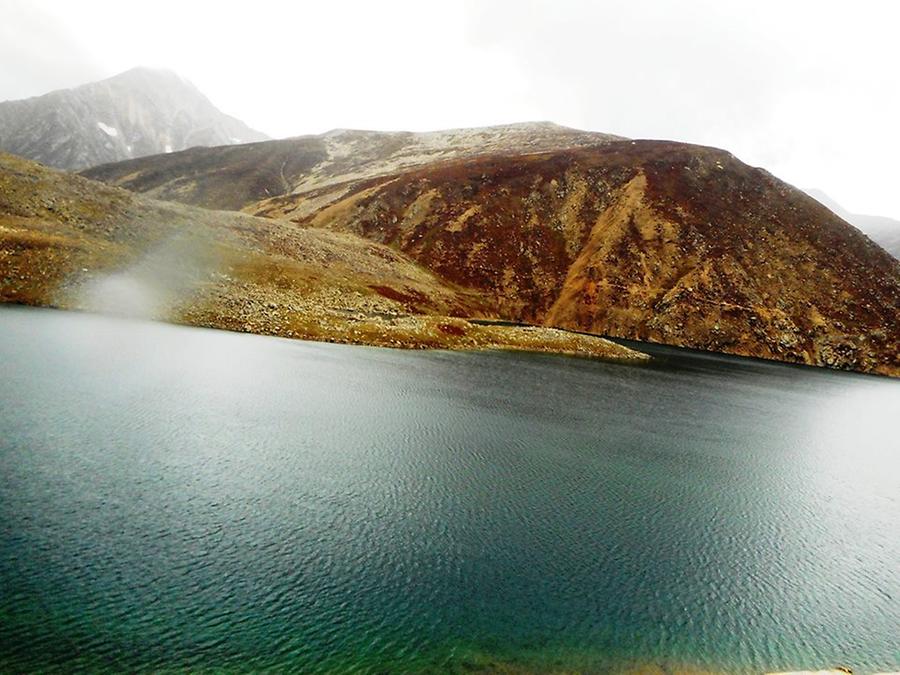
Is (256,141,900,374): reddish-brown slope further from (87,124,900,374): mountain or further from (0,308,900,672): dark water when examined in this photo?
(0,308,900,672): dark water

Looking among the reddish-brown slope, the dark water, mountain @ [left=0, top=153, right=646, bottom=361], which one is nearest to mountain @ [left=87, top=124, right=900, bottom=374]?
the reddish-brown slope

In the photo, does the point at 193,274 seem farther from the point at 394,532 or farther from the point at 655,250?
the point at 655,250

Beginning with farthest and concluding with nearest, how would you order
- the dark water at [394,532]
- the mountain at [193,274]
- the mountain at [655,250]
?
1. the mountain at [655,250]
2. the mountain at [193,274]
3. the dark water at [394,532]

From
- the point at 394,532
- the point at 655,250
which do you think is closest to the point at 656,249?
the point at 655,250

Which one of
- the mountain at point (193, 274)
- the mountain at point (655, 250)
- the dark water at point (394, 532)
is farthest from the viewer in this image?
the mountain at point (655, 250)

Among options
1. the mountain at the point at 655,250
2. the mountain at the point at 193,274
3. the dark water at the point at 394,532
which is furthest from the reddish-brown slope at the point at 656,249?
the dark water at the point at 394,532

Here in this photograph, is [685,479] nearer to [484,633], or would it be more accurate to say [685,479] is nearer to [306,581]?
[484,633]

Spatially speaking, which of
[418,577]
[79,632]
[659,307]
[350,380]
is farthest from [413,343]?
[659,307]

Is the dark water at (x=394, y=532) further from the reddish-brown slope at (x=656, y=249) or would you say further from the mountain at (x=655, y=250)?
the reddish-brown slope at (x=656, y=249)
